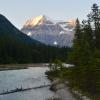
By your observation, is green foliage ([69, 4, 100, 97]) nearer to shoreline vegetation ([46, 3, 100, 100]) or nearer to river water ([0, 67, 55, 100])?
shoreline vegetation ([46, 3, 100, 100])

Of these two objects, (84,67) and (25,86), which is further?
(25,86)

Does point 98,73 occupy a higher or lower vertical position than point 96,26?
lower

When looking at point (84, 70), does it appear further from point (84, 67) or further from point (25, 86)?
point (25, 86)

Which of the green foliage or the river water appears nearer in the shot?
the green foliage

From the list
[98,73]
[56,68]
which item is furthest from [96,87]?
[56,68]

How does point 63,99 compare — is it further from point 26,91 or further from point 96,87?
point 26,91

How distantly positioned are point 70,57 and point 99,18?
22.0 meters

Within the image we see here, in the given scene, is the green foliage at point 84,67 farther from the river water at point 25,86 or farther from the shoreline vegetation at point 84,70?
the river water at point 25,86

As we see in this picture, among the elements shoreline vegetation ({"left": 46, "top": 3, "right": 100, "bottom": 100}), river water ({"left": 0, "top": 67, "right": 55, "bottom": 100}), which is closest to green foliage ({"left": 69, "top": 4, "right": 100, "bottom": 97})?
shoreline vegetation ({"left": 46, "top": 3, "right": 100, "bottom": 100})

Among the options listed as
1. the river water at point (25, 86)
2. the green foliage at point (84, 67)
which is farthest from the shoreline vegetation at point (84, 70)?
the river water at point (25, 86)

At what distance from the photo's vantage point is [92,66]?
62.5m

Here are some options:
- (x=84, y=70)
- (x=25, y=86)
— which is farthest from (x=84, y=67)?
(x=25, y=86)

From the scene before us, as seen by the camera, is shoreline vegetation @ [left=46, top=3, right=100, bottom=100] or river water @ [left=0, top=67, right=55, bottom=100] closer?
shoreline vegetation @ [left=46, top=3, right=100, bottom=100]

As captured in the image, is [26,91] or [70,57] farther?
[26,91]
